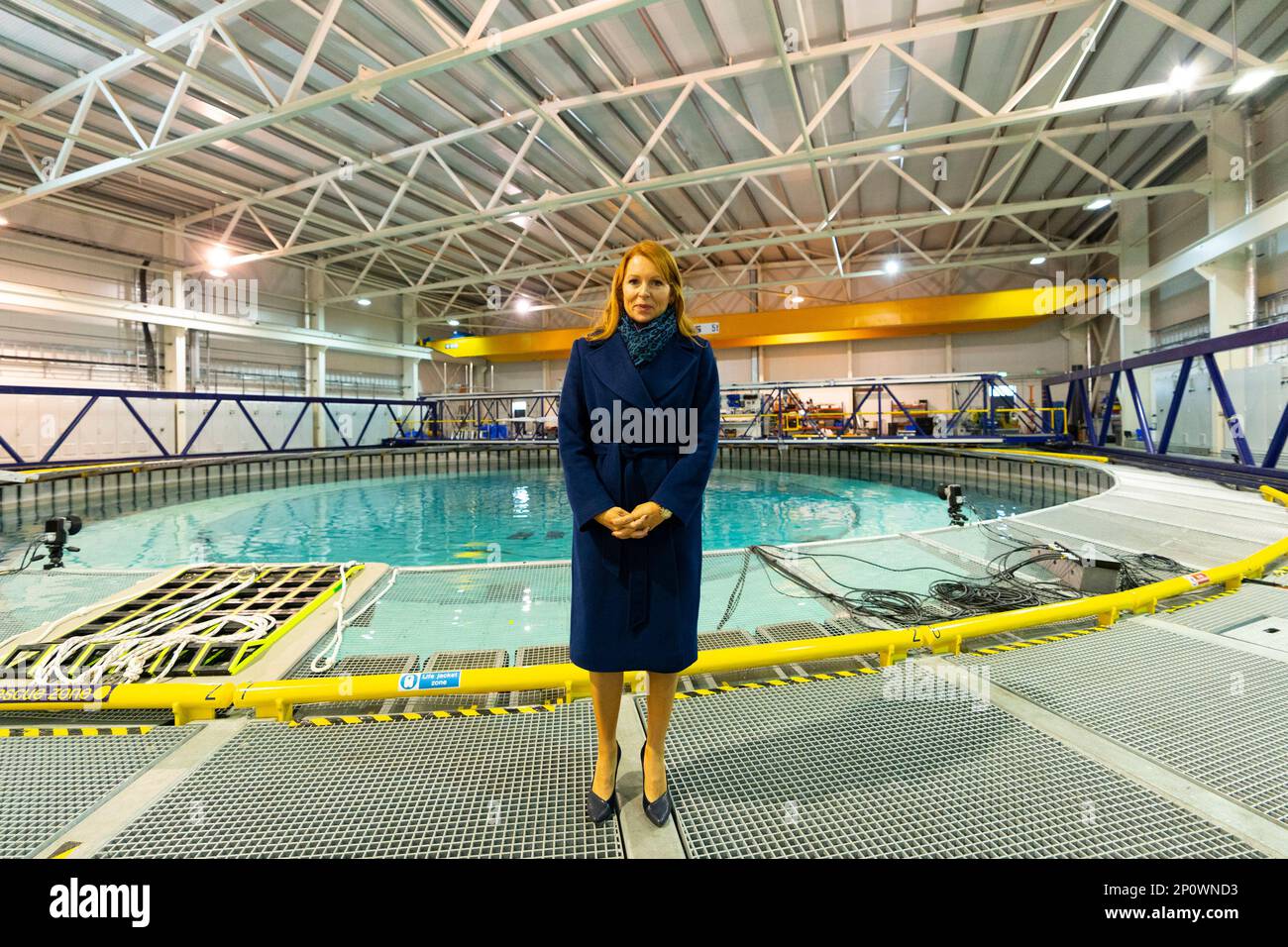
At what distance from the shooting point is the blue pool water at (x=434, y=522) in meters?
5.38

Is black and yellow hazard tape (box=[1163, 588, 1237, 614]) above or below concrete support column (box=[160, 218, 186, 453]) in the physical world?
below

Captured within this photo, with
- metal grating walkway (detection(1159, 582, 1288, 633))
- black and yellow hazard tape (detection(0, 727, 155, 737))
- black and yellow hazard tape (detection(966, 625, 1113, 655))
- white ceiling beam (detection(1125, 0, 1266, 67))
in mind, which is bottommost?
black and yellow hazard tape (detection(0, 727, 155, 737))

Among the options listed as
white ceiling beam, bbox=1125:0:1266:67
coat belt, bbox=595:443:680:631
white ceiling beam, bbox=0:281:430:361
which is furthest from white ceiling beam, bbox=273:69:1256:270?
coat belt, bbox=595:443:680:631

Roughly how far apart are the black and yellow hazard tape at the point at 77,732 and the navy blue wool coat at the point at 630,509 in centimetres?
136

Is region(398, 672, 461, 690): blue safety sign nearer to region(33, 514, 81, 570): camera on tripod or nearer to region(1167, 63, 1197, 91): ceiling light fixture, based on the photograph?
region(33, 514, 81, 570): camera on tripod

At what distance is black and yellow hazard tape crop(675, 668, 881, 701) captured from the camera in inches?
65.3

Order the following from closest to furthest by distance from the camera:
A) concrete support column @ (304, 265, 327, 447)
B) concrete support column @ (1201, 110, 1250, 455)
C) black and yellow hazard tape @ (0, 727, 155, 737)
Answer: black and yellow hazard tape @ (0, 727, 155, 737)
concrete support column @ (1201, 110, 1250, 455)
concrete support column @ (304, 265, 327, 447)

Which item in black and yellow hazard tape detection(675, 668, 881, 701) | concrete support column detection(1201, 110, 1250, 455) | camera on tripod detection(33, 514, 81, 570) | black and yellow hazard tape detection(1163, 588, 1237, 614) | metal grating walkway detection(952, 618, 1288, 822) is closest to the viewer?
metal grating walkway detection(952, 618, 1288, 822)

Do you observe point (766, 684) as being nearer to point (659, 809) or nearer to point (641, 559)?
point (659, 809)

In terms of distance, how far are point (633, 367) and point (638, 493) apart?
277 millimetres

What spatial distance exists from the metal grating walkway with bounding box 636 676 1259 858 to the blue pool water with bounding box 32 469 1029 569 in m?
4.01
